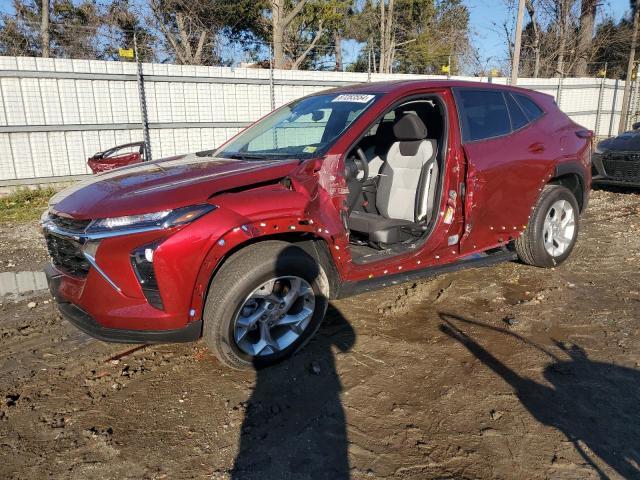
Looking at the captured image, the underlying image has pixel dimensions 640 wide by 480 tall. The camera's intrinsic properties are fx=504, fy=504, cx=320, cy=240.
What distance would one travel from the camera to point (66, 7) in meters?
20.2

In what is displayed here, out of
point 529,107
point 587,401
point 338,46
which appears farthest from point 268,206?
point 338,46

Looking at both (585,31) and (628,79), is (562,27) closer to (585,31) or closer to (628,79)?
(585,31)

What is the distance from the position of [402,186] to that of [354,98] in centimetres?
93

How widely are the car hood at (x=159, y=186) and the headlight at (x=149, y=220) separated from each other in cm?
3

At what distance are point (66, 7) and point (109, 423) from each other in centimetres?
2212

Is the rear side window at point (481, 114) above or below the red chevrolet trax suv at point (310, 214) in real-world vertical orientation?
above

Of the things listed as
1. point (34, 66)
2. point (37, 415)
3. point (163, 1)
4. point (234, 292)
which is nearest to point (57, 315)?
point (37, 415)

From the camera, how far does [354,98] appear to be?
396 cm

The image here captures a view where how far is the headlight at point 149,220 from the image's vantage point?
9.12ft

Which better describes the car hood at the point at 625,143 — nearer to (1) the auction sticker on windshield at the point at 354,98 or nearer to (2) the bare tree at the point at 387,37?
(1) the auction sticker on windshield at the point at 354,98

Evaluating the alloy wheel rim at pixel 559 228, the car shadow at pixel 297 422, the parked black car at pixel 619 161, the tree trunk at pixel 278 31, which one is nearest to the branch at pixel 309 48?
the tree trunk at pixel 278 31

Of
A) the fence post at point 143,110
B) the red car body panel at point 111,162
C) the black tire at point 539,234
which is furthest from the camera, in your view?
→ the fence post at point 143,110

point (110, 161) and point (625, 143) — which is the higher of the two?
point (625, 143)

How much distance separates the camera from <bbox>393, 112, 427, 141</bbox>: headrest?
410cm
